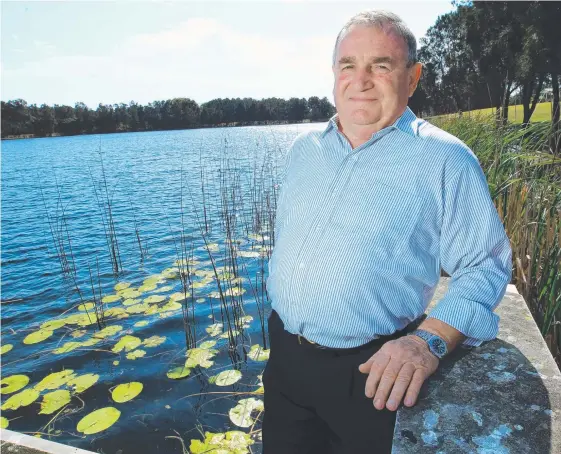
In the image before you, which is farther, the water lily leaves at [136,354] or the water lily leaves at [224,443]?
the water lily leaves at [136,354]

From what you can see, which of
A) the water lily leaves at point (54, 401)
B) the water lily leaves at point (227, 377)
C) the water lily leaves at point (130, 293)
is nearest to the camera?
the water lily leaves at point (54, 401)

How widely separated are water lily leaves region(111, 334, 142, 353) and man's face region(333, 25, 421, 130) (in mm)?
3666

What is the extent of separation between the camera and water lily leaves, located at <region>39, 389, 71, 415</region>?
128 inches

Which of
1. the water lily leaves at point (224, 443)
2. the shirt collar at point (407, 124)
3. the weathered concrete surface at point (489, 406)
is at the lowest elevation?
the water lily leaves at point (224, 443)

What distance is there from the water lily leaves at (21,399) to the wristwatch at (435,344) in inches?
143

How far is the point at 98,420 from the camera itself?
3.08 metres

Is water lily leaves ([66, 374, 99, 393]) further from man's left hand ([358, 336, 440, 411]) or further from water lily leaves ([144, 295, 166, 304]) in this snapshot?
man's left hand ([358, 336, 440, 411])

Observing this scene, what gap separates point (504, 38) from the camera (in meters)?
17.6

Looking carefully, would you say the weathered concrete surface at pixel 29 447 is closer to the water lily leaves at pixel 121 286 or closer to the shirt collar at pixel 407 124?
the shirt collar at pixel 407 124

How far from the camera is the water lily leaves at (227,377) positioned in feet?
11.5

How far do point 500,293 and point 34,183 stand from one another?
20923 mm

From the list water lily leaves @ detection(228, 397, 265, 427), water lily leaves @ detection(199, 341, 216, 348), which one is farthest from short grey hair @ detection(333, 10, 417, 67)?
water lily leaves @ detection(199, 341, 216, 348)

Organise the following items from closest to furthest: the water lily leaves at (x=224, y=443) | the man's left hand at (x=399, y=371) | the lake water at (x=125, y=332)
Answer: the man's left hand at (x=399, y=371) < the water lily leaves at (x=224, y=443) < the lake water at (x=125, y=332)

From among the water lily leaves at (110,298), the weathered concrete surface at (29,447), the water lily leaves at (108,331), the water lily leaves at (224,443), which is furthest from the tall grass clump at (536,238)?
the water lily leaves at (110,298)
